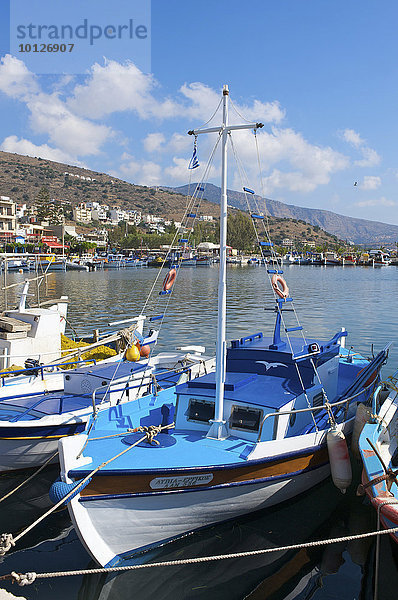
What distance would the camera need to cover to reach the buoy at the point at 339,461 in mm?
10102

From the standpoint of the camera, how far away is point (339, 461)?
10164 mm

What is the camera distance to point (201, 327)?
32.3m

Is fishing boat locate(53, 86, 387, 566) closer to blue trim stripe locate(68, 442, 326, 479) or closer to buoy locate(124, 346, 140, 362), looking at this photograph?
blue trim stripe locate(68, 442, 326, 479)

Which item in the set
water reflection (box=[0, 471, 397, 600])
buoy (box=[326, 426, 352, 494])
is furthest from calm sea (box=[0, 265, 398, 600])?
buoy (box=[326, 426, 352, 494])

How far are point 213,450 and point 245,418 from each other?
1173 millimetres

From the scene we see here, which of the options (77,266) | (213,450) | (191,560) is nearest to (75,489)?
(191,560)

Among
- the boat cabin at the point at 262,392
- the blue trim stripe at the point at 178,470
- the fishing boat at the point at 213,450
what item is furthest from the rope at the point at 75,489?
the boat cabin at the point at 262,392

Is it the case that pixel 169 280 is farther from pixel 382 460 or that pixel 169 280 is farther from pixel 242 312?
pixel 242 312

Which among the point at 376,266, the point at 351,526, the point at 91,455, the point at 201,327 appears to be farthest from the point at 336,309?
the point at 376,266

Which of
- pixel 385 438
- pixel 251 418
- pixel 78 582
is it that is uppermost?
pixel 251 418

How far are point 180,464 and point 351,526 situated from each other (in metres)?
4.18

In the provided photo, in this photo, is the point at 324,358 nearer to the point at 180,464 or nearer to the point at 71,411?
the point at 180,464

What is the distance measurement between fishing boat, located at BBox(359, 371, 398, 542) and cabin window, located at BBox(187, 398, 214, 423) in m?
3.22

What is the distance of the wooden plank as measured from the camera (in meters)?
16.9
